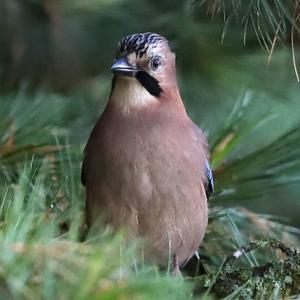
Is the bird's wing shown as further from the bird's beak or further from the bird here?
the bird's beak

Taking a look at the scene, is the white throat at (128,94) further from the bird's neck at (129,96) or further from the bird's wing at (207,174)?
the bird's wing at (207,174)

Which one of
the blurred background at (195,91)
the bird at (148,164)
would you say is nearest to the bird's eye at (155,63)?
the bird at (148,164)

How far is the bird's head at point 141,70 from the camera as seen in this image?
2.05 m

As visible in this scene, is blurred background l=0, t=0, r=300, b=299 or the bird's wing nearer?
blurred background l=0, t=0, r=300, b=299

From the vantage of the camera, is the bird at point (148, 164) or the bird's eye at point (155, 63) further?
the bird's eye at point (155, 63)

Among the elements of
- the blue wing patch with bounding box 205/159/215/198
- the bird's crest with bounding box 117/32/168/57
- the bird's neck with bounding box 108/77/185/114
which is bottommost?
the blue wing patch with bounding box 205/159/215/198

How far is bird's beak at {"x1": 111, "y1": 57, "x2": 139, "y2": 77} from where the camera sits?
6.52 ft

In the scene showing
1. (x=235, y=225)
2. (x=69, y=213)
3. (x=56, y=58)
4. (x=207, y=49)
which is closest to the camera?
(x=69, y=213)

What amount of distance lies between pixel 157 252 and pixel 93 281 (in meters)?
Answer: 1.04

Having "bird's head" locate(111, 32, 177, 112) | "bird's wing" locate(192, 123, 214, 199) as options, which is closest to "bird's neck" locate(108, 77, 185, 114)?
"bird's head" locate(111, 32, 177, 112)

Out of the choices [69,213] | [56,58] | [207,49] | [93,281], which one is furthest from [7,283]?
[56,58]

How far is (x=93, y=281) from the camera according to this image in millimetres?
843

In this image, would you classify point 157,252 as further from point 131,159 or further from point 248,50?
point 248,50

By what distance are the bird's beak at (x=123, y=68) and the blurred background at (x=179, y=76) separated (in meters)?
0.22
